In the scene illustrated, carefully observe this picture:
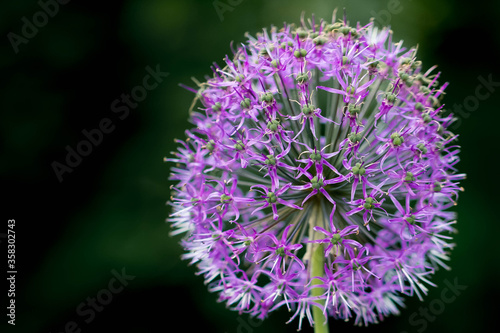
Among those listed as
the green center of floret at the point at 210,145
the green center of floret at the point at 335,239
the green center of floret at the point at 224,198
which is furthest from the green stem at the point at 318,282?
the green center of floret at the point at 210,145

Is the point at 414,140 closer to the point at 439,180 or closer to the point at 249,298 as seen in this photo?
the point at 439,180

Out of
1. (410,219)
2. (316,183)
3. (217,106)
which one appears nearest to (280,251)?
(316,183)

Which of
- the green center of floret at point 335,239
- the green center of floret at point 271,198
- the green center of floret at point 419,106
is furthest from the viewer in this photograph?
the green center of floret at point 419,106

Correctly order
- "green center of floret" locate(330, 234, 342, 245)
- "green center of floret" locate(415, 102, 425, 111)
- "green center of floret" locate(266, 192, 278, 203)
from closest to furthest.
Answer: "green center of floret" locate(330, 234, 342, 245) < "green center of floret" locate(266, 192, 278, 203) < "green center of floret" locate(415, 102, 425, 111)

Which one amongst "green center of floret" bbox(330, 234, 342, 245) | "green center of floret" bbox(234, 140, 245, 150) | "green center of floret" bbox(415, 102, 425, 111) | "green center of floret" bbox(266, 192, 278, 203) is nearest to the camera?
"green center of floret" bbox(330, 234, 342, 245)

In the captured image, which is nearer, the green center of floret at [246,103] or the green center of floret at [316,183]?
the green center of floret at [316,183]

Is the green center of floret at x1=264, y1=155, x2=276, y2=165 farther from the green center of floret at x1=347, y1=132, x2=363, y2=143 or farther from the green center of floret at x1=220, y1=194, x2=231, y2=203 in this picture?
the green center of floret at x1=347, y1=132, x2=363, y2=143

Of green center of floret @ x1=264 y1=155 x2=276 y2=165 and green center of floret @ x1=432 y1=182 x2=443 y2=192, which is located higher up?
green center of floret @ x1=432 y1=182 x2=443 y2=192

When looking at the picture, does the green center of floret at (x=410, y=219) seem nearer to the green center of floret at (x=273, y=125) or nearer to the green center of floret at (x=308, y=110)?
the green center of floret at (x=308, y=110)

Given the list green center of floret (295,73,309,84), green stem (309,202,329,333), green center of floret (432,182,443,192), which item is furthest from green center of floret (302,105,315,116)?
green center of floret (432,182,443,192)
